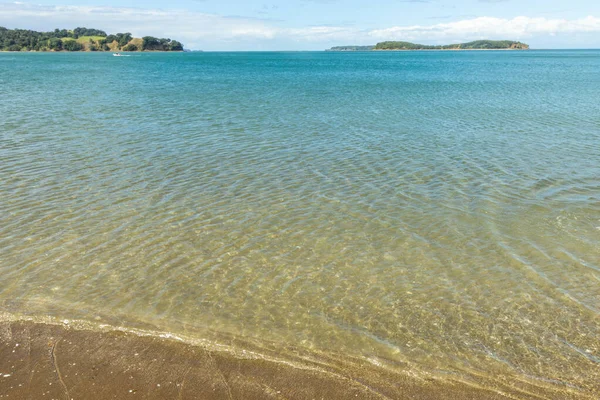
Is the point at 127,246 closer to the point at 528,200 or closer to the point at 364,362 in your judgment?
the point at 364,362

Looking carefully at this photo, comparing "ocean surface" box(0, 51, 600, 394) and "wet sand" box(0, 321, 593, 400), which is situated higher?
"ocean surface" box(0, 51, 600, 394)

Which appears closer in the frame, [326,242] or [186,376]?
[186,376]

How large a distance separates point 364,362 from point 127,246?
7305 mm

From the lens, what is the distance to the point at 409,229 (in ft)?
43.2

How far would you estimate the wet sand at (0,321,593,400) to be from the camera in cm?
684

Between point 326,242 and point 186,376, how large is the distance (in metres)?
6.00

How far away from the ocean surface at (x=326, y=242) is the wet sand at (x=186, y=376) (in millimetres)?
360

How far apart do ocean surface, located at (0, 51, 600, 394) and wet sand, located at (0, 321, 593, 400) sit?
360 millimetres

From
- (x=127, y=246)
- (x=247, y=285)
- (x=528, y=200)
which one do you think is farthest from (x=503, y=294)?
(x=127, y=246)

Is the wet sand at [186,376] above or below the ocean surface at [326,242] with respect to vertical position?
below

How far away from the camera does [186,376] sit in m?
7.19

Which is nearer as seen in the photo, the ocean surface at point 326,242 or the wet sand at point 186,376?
the wet sand at point 186,376

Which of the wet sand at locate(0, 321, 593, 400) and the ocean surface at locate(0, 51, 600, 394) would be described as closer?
the wet sand at locate(0, 321, 593, 400)

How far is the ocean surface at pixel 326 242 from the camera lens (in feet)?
27.9
